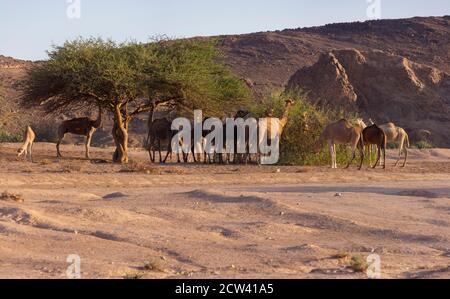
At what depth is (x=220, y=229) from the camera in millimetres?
14242

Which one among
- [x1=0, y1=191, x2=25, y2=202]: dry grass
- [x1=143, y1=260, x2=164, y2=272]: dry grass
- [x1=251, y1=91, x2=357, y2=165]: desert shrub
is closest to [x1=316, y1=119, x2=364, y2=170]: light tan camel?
[x1=251, y1=91, x2=357, y2=165]: desert shrub

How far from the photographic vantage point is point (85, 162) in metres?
28.5

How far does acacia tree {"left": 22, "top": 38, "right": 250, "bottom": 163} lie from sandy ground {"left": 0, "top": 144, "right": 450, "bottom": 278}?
6897 mm

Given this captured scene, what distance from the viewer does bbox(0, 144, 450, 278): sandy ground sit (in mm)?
11328

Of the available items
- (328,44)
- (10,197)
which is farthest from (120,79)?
(328,44)

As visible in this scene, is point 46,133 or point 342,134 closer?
point 342,134

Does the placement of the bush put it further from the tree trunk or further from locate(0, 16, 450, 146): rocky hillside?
the tree trunk

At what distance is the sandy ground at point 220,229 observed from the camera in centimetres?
1133

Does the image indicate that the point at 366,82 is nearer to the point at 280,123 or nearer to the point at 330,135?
the point at 280,123

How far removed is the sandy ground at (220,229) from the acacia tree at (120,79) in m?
6.90

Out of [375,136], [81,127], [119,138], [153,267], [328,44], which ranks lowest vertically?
[153,267]

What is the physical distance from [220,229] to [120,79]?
615 inches

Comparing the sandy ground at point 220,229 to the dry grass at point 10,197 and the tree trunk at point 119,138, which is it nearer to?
the dry grass at point 10,197
